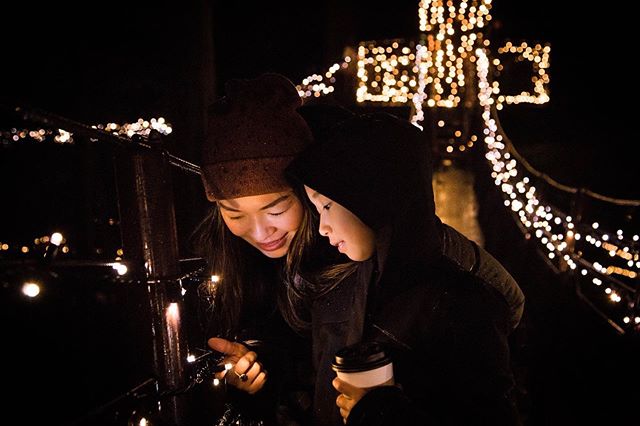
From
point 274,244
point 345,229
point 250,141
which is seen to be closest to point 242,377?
point 274,244

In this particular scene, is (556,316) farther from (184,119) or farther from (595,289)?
(184,119)

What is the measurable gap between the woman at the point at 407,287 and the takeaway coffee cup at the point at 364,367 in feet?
0.14

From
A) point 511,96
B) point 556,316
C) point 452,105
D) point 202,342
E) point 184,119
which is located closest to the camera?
point 202,342

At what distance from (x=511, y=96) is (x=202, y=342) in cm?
2034

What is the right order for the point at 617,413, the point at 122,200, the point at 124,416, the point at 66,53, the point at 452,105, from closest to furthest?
the point at 122,200 < the point at 124,416 < the point at 617,413 < the point at 66,53 < the point at 452,105

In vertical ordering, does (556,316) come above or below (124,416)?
below

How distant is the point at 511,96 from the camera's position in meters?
19.8

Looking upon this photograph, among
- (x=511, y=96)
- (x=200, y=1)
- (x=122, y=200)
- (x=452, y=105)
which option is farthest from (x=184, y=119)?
(x=511, y=96)

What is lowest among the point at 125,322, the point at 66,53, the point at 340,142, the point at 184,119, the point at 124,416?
the point at 125,322

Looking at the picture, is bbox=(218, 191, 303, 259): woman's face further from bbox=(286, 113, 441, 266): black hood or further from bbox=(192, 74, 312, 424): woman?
bbox=(286, 113, 441, 266): black hood

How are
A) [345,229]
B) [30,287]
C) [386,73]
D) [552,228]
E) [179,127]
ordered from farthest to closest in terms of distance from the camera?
[386,73], [552,228], [179,127], [345,229], [30,287]

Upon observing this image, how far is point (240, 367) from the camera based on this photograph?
8.91ft

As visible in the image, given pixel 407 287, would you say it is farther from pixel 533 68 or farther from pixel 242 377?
pixel 533 68

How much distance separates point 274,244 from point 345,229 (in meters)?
0.75
